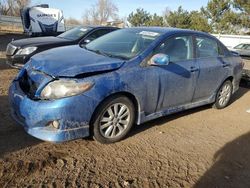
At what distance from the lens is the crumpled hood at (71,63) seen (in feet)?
11.8

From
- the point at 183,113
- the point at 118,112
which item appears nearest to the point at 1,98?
the point at 118,112

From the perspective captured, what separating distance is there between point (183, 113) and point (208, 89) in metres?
0.67

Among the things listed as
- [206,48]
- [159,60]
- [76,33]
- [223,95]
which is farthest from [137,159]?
[76,33]

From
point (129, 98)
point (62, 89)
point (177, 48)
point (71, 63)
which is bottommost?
point (129, 98)

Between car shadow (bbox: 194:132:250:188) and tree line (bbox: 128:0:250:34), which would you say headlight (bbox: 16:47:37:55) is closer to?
car shadow (bbox: 194:132:250:188)

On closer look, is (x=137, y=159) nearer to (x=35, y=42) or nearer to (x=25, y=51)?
(x=25, y=51)

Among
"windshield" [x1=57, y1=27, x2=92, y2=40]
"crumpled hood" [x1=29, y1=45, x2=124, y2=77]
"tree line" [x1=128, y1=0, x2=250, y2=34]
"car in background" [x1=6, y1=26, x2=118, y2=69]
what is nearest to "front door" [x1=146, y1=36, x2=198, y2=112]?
"crumpled hood" [x1=29, y1=45, x2=124, y2=77]

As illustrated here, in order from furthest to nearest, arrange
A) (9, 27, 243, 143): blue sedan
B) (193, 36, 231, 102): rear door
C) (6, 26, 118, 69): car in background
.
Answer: (6, 26, 118, 69): car in background → (193, 36, 231, 102): rear door → (9, 27, 243, 143): blue sedan

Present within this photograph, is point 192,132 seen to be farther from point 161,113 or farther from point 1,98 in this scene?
point 1,98

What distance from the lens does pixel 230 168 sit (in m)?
3.68

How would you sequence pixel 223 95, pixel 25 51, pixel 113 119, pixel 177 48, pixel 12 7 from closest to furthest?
pixel 113 119 < pixel 177 48 < pixel 223 95 < pixel 25 51 < pixel 12 7

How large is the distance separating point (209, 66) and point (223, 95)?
1103mm

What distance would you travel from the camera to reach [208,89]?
548 cm

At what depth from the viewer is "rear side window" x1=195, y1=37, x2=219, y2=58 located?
520 cm
